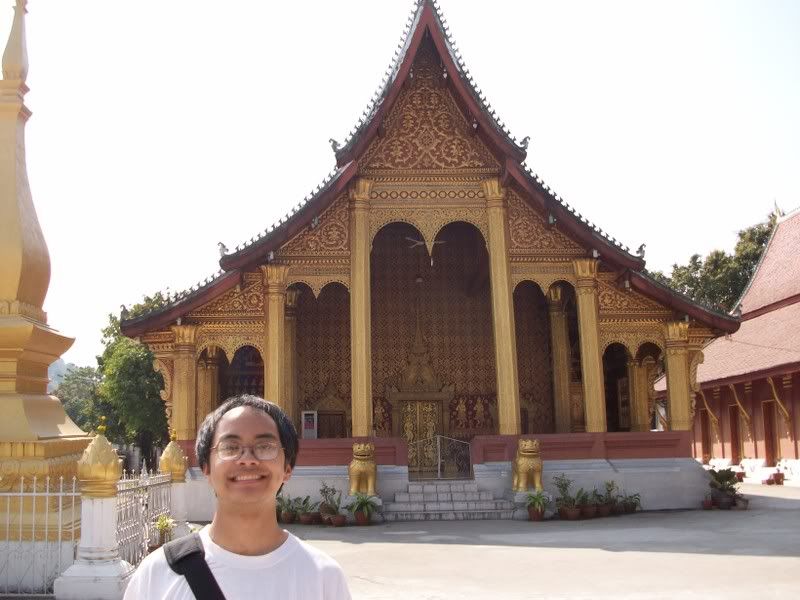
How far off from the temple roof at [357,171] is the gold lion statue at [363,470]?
12.3 feet

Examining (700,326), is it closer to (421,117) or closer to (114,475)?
(421,117)

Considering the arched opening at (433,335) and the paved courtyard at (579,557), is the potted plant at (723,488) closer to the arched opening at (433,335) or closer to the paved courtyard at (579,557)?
the paved courtyard at (579,557)

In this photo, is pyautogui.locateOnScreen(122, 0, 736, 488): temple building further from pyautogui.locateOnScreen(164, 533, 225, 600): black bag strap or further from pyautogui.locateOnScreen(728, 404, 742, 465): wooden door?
pyautogui.locateOnScreen(164, 533, 225, 600): black bag strap

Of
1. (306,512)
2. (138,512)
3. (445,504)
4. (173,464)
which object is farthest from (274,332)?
(138,512)

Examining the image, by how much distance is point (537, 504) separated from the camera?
1245cm

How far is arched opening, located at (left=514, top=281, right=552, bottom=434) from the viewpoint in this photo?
1705 centimetres

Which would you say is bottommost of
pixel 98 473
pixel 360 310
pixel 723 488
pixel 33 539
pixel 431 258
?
pixel 723 488

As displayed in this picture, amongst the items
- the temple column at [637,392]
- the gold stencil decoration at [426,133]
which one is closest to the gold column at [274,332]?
the gold stencil decoration at [426,133]

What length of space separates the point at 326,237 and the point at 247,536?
12.5 metres

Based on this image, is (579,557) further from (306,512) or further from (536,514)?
(306,512)

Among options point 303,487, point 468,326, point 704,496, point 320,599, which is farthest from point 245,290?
point 320,599

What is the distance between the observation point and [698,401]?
26.3 metres

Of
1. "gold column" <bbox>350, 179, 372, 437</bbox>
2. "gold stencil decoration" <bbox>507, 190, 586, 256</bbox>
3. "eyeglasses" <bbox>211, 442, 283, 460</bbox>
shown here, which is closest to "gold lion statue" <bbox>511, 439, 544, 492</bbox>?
"gold column" <bbox>350, 179, 372, 437</bbox>

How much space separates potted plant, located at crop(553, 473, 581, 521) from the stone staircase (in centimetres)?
79
